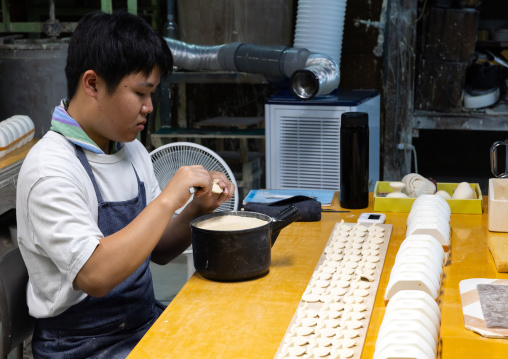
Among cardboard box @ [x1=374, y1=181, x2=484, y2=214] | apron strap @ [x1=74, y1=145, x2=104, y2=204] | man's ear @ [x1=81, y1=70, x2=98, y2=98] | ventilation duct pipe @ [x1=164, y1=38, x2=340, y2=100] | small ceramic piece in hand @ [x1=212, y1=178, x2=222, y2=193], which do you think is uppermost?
man's ear @ [x1=81, y1=70, x2=98, y2=98]

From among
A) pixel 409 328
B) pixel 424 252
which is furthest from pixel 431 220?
pixel 409 328

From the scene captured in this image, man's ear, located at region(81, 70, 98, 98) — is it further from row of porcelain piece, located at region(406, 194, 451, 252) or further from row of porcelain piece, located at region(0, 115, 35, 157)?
row of porcelain piece, located at region(0, 115, 35, 157)

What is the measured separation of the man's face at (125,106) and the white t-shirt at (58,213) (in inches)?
3.7

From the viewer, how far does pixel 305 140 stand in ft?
11.0

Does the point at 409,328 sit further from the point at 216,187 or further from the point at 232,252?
the point at 216,187

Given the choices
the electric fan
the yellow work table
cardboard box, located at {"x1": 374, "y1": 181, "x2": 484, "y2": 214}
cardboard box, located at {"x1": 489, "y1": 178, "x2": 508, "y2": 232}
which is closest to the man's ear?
the yellow work table

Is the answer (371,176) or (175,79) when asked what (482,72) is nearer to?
(371,176)

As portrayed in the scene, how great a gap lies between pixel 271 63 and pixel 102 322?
8.02ft

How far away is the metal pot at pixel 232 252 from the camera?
58.9 inches

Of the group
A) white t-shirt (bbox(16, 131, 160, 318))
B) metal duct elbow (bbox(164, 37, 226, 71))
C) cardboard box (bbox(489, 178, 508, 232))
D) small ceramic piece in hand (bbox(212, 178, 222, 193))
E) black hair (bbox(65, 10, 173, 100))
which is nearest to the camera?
white t-shirt (bbox(16, 131, 160, 318))

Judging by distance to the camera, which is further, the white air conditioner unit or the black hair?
the white air conditioner unit

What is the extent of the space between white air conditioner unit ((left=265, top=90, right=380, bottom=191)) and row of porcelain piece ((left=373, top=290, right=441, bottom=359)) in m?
2.11

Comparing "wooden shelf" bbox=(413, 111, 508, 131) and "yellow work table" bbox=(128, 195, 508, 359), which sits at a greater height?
"yellow work table" bbox=(128, 195, 508, 359)

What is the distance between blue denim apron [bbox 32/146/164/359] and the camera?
Result: 1.57 m
